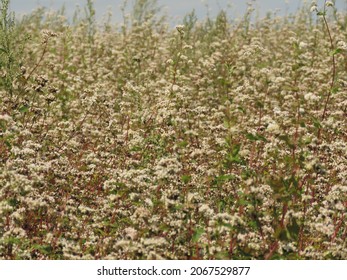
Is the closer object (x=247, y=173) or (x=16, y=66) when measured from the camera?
(x=247, y=173)

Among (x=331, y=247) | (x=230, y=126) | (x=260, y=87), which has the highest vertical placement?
(x=260, y=87)

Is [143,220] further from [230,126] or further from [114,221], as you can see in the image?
[230,126]

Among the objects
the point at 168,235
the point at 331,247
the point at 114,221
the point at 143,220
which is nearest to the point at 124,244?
the point at 143,220

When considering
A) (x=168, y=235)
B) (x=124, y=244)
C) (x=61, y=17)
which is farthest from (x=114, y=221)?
(x=61, y=17)

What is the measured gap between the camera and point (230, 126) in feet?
20.1

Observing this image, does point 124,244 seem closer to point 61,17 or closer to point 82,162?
point 82,162

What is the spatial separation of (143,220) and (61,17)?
12779 mm

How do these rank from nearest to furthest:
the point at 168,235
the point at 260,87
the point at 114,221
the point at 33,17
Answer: the point at 168,235 < the point at 114,221 < the point at 260,87 < the point at 33,17

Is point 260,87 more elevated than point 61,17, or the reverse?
point 61,17

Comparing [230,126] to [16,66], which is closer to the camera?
[230,126]

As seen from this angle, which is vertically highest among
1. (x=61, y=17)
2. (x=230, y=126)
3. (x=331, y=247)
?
(x=61, y=17)

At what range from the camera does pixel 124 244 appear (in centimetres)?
437

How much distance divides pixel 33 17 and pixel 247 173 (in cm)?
1461

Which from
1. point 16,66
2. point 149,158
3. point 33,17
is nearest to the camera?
point 149,158
